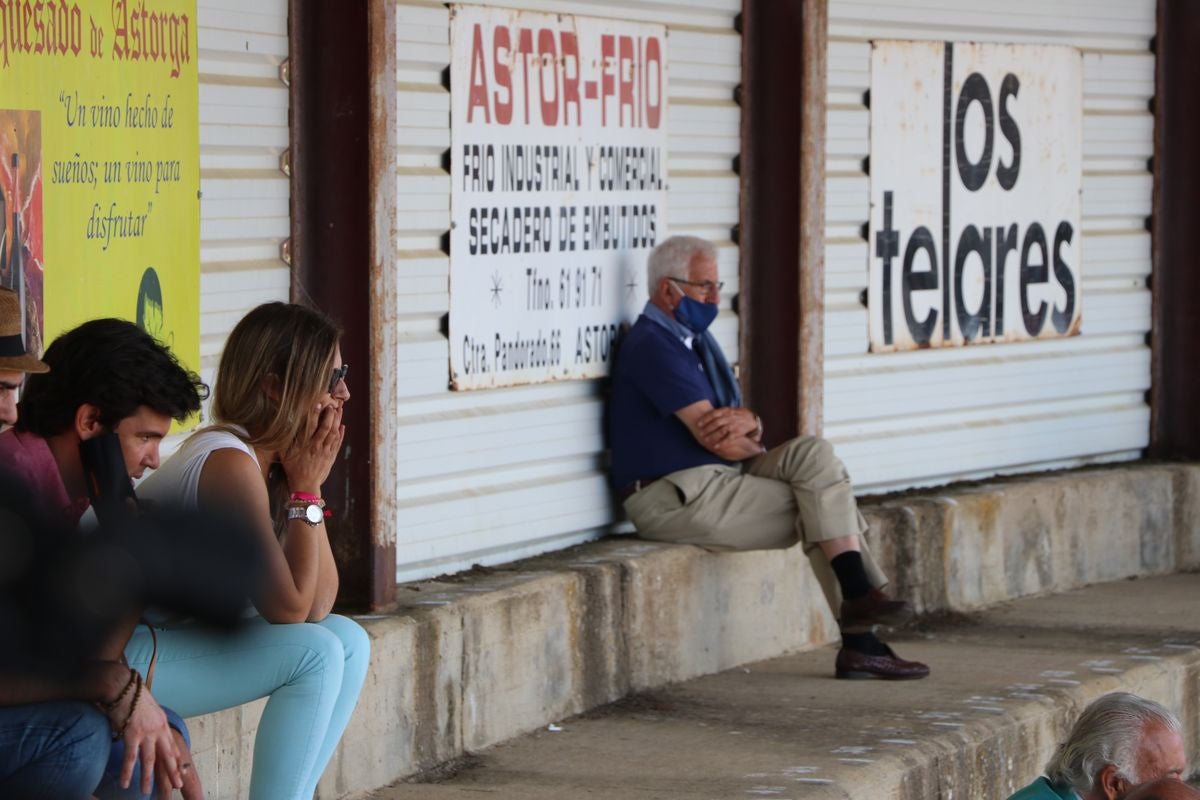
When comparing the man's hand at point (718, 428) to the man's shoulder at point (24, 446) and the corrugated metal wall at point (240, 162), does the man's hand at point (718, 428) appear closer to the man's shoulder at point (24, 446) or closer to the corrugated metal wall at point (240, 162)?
the corrugated metal wall at point (240, 162)

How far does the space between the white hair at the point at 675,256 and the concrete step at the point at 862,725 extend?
1254 mm

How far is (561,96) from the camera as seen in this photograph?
21.1ft

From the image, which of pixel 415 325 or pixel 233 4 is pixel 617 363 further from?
pixel 233 4

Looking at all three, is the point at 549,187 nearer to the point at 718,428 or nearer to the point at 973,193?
the point at 718,428

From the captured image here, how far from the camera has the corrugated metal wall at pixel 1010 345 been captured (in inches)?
299

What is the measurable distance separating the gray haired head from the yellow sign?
7.43 ft

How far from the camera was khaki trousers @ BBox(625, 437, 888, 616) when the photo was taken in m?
6.32

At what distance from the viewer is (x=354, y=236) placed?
5.43 meters

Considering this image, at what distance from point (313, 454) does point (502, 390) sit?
2025 mm

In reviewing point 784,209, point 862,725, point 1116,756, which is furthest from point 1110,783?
point 784,209

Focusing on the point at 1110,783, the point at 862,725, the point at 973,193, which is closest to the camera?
the point at 1110,783

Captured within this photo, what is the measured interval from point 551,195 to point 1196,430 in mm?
3811

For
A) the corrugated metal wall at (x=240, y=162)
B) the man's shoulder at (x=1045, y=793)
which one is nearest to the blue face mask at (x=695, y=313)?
the corrugated metal wall at (x=240, y=162)

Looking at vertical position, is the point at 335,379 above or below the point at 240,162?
below
